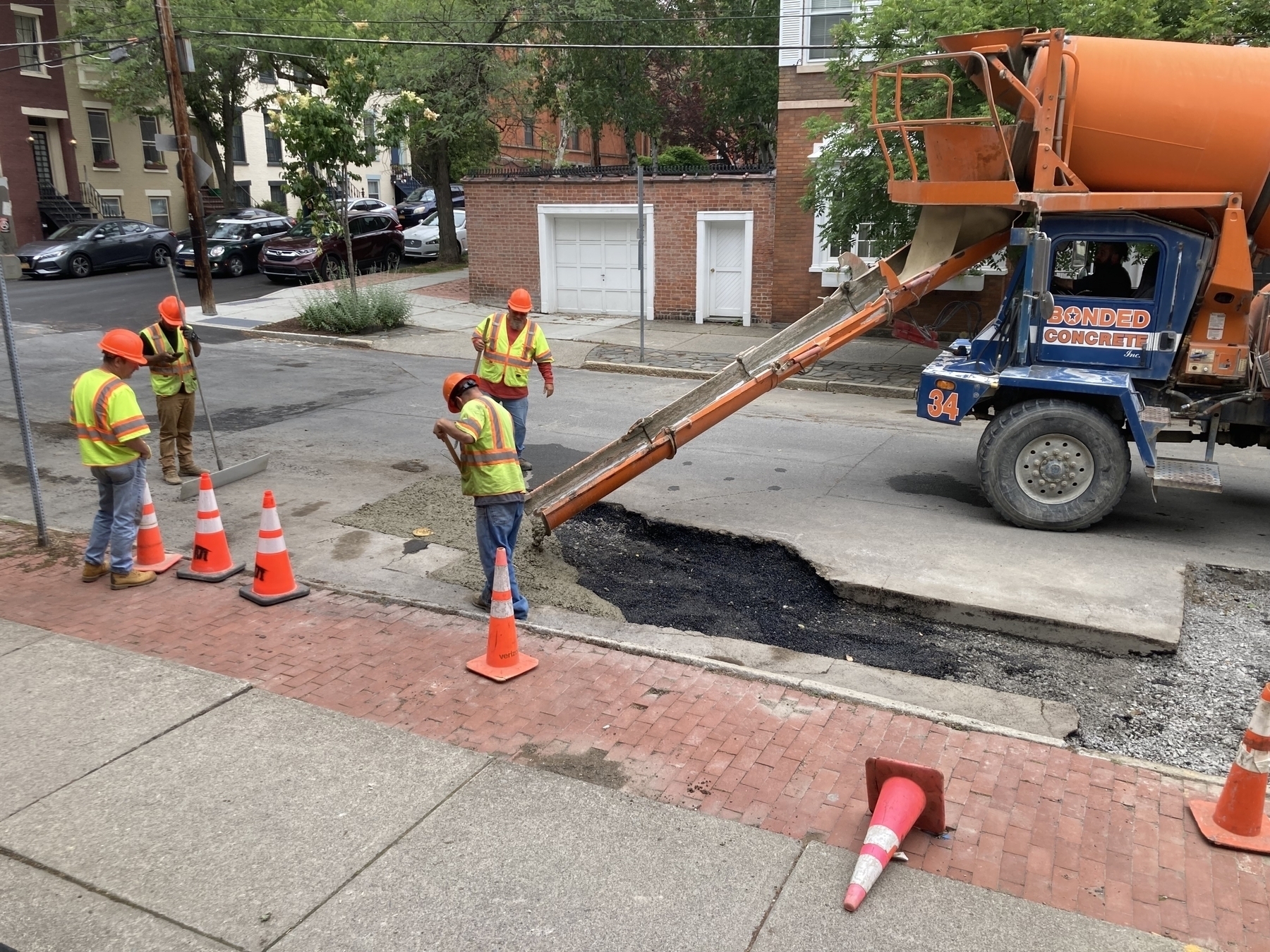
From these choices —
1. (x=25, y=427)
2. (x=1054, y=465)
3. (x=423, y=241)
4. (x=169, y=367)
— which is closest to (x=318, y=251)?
(x=423, y=241)

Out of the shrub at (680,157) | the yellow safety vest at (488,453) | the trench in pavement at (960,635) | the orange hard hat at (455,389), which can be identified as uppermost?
the shrub at (680,157)

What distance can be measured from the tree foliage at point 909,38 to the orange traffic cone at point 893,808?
1024 cm

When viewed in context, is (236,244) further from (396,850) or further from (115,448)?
(396,850)

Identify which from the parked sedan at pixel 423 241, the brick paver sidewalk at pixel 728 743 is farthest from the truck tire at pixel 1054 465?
the parked sedan at pixel 423 241

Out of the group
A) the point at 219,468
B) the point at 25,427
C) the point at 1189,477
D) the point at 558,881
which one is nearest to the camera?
the point at 558,881

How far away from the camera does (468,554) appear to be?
753 cm

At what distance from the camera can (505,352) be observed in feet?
29.6

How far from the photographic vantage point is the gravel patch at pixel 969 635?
5352 mm

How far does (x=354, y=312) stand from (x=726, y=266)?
716cm

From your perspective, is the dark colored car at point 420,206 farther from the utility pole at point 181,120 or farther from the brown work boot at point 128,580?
the brown work boot at point 128,580

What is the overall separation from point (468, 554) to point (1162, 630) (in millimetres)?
4708

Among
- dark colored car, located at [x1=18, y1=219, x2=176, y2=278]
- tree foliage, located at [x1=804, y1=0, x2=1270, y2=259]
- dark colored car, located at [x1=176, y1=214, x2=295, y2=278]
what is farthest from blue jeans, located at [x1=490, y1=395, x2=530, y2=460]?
dark colored car, located at [x1=18, y1=219, x2=176, y2=278]

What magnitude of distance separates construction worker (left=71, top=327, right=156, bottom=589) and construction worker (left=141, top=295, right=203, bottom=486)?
2678mm

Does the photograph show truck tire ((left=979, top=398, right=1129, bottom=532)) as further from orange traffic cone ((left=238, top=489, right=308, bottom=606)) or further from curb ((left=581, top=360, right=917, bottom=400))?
orange traffic cone ((left=238, top=489, right=308, bottom=606))
